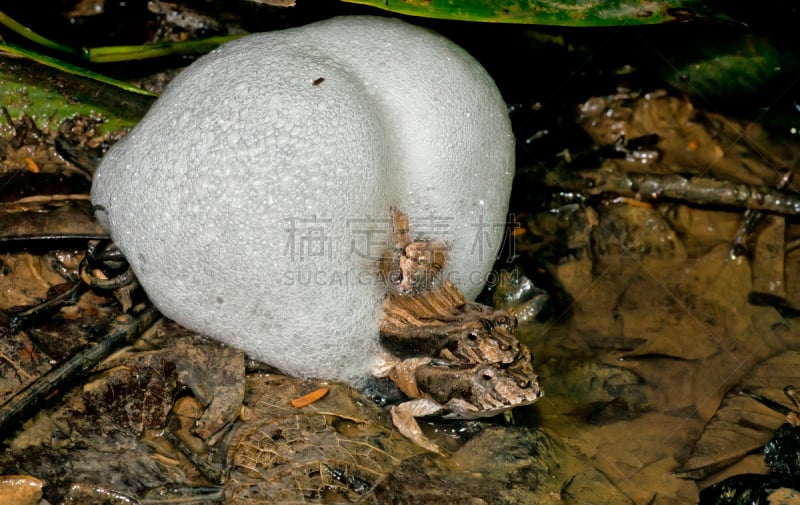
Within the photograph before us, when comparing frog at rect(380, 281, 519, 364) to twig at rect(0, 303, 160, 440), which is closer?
twig at rect(0, 303, 160, 440)

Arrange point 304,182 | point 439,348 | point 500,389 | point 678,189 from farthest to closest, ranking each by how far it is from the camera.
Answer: point 678,189, point 439,348, point 500,389, point 304,182

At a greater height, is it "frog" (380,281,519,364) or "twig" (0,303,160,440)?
"frog" (380,281,519,364)

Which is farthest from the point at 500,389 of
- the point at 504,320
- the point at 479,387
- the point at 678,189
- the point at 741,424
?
the point at 678,189

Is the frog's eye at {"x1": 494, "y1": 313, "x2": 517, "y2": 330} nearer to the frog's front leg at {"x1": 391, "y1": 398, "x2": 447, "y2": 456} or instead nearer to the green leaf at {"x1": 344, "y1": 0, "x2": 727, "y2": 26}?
the frog's front leg at {"x1": 391, "y1": 398, "x2": 447, "y2": 456}

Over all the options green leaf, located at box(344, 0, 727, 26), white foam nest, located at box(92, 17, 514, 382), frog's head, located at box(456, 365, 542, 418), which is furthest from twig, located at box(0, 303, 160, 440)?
green leaf, located at box(344, 0, 727, 26)

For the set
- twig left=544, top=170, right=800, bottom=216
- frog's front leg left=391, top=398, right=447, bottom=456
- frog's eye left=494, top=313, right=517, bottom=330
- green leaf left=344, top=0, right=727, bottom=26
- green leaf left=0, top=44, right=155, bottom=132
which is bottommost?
frog's front leg left=391, top=398, right=447, bottom=456

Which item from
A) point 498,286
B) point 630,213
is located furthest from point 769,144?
point 498,286

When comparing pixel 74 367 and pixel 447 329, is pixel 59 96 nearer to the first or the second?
pixel 74 367
